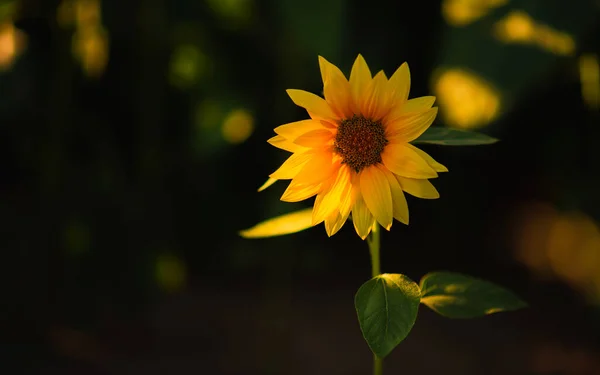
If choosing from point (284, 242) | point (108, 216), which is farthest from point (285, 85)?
point (108, 216)

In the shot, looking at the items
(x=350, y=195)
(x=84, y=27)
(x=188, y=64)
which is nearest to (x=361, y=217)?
(x=350, y=195)

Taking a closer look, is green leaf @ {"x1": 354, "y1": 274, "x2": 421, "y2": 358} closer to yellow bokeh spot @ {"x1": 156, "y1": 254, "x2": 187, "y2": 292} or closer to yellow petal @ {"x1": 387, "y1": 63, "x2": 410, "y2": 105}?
yellow petal @ {"x1": 387, "y1": 63, "x2": 410, "y2": 105}

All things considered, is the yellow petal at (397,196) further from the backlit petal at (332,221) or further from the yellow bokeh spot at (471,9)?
the yellow bokeh spot at (471,9)

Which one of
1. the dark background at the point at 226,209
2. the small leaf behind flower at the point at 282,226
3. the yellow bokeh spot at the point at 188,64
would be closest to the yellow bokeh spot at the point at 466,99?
the dark background at the point at 226,209

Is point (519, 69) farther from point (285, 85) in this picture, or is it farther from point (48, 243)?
point (48, 243)

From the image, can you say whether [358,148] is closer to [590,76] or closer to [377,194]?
[377,194]

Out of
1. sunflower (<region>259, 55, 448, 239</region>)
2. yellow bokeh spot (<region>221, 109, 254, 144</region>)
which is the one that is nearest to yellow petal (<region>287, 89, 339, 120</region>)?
sunflower (<region>259, 55, 448, 239</region>)
